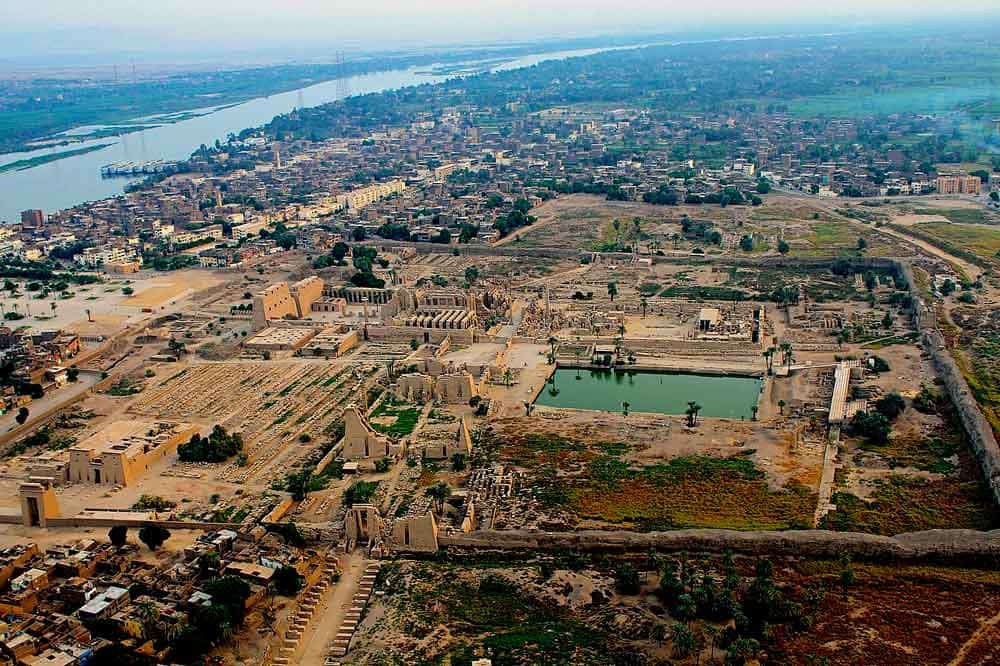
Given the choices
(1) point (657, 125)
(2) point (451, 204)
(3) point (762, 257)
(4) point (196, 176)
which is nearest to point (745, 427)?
(3) point (762, 257)

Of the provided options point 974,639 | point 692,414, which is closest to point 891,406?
point 692,414

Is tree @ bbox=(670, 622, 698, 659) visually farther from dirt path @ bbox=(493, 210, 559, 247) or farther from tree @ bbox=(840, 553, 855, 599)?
dirt path @ bbox=(493, 210, 559, 247)

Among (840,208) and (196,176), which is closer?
(840,208)

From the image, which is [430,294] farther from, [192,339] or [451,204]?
[451,204]

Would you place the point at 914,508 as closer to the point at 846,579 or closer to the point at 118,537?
the point at 846,579

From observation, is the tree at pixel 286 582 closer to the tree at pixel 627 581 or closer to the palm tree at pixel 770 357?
the tree at pixel 627 581

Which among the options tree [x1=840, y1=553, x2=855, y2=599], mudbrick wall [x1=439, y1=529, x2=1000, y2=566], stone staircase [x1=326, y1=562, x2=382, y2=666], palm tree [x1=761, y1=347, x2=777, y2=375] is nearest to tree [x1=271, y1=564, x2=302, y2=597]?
stone staircase [x1=326, y1=562, x2=382, y2=666]
